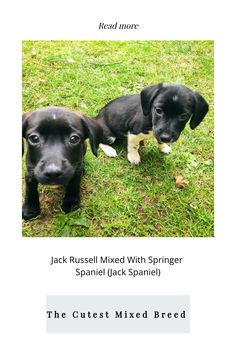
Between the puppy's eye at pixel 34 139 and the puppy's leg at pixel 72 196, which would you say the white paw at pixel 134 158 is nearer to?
the puppy's leg at pixel 72 196

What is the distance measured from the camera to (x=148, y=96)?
4.89 m

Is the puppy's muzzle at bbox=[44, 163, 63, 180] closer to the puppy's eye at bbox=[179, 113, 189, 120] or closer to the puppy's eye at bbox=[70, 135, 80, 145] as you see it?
the puppy's eye at bbox=[70, 135, 80, 145]

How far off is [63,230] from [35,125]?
1.25 m

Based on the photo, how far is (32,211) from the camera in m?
4.60

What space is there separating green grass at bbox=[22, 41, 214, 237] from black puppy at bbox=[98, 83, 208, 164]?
258 millimetres

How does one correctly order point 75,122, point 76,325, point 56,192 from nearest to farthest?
point 76,325 → point 75,122 → point 56,192

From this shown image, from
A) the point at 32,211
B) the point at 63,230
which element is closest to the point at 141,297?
the point at 63,230

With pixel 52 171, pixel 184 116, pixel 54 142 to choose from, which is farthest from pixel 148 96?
pixel 52 171

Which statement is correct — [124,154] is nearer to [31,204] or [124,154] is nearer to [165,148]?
[165,148]

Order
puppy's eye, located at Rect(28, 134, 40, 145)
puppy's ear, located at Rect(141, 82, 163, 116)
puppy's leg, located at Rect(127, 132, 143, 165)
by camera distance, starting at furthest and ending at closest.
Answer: puppy's leg, located at Rect(127, 132, 143, 165) → puppy's ear, located at Rect(141, 82, 163, 116) → puppy's eye, located at Rect(28, 134, 40, 145)

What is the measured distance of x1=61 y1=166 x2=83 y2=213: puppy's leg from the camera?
15.1ft

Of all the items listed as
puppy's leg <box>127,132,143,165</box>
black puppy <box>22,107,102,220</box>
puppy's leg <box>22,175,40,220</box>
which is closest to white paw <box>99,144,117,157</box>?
puppy's leg <box>127,132,143,165</box>
